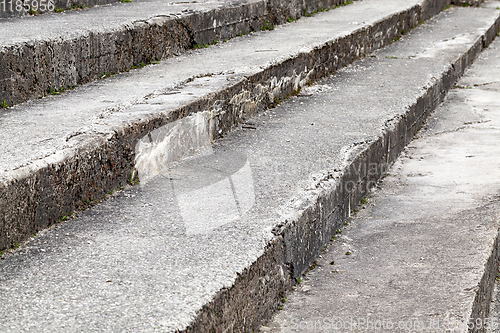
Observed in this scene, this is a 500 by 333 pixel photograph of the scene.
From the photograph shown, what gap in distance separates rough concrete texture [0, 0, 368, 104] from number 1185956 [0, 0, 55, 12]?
0.13 metres

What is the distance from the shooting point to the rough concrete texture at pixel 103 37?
307 centimetres

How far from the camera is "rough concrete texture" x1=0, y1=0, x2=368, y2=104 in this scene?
3074 millimetres

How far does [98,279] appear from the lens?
1737mm

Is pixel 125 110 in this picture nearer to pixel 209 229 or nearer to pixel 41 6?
pixel 209 229

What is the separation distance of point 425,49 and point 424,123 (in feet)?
6.35

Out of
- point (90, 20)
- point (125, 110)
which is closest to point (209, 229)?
point (125, 110)

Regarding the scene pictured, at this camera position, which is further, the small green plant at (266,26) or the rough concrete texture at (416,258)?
the small green plant at (266,26)

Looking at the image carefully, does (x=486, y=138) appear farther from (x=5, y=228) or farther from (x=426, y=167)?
(x=5, y=228)

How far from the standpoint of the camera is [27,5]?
174 inches

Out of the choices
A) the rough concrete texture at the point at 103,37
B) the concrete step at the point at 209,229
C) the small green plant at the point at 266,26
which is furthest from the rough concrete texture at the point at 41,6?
the concrete step at the point at 209,229

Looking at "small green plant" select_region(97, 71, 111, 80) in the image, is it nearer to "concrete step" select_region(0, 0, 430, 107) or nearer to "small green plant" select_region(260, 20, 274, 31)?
"concrete step" select_region(0, 0, 430, 107)

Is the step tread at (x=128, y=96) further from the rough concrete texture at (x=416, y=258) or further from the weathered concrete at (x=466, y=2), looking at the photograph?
the weathered concrete at (x=466, y=2)

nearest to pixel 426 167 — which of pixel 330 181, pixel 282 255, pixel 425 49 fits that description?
pixel 330 181

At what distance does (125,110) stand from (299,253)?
1053 millimetres
